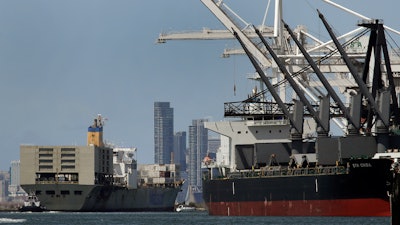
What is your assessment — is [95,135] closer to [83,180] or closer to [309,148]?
[83,180]

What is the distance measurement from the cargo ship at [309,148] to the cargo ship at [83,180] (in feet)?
183

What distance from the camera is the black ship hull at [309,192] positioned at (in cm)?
8888

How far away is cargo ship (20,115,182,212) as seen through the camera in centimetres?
16675

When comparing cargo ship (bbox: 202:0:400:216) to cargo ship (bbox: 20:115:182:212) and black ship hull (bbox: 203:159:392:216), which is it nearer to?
black ship hull (bbox: 203:159:392:216)

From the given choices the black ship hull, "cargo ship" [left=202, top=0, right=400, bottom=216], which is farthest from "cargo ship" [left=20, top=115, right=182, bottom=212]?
the black ship hull

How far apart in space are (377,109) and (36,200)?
81.4 metres

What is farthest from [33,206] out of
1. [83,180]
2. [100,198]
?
[100,198]

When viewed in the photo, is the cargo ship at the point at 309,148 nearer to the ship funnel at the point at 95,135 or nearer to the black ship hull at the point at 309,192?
the black ship hull at the point at 309,192

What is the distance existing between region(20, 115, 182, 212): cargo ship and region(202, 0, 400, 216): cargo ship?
183 feet

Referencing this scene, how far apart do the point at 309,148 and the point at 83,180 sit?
69.7m

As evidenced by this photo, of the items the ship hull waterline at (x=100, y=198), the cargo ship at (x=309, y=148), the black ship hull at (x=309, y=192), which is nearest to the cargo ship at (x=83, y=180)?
the ship hull waterline at (x=100, y=198)

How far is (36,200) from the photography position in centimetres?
16738

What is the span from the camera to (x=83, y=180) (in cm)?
16850

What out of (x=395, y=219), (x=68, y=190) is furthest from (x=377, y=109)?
(x=68, y=190)
